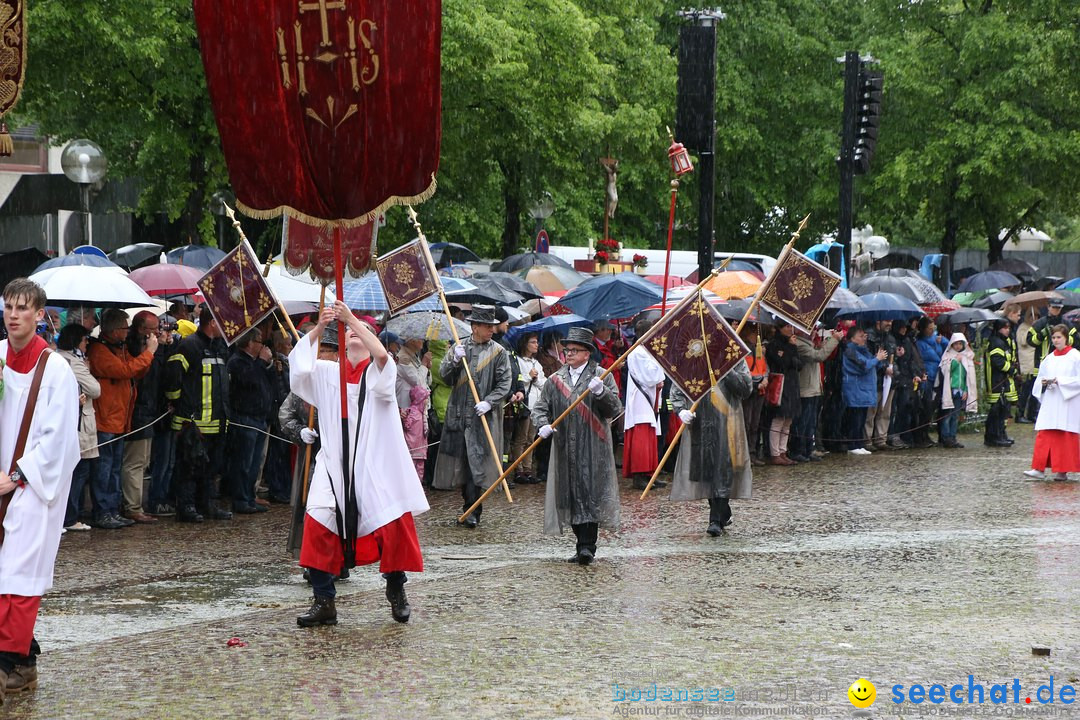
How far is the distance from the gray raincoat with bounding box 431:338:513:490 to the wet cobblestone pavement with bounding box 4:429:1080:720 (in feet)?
1.55

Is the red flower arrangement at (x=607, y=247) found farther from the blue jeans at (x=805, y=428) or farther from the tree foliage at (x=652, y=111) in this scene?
the blue jeans at (x=805, y=428)

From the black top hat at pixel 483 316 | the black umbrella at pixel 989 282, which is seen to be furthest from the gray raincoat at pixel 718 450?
the black umbrella at pixel 989 282

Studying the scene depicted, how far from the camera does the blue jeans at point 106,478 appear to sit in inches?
517

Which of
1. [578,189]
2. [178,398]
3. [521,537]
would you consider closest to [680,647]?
[521,537]

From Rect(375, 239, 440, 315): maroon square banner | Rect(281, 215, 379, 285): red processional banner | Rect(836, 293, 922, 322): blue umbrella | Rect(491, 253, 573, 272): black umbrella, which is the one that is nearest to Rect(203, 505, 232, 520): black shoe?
Rect(375, 239, 440, 315): maroon square banner

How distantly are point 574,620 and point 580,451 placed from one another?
2.88 meters

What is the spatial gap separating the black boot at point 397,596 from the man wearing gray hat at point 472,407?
4623 mm

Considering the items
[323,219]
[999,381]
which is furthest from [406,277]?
[999,381]

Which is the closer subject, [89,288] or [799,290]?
[89,288]

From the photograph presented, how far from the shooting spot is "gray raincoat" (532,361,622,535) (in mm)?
11789

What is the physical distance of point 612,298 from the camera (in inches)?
718

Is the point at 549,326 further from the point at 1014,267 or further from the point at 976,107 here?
the point at 1014,267

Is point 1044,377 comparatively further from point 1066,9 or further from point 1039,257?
point 1039,257

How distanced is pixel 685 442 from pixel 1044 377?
6.50 m
